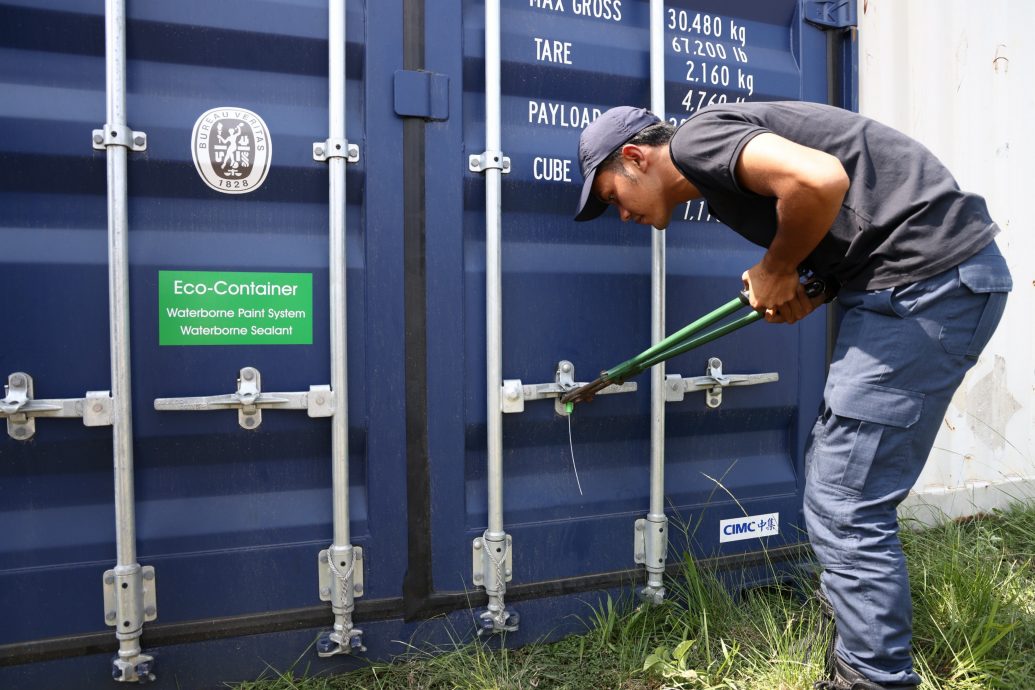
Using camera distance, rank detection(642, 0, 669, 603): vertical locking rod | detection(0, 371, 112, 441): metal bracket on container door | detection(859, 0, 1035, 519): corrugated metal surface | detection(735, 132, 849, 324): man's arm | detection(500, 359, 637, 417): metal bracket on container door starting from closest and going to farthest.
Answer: detection(735, 132, 849, 324): man's arm < detection(0, 371, 112, 441): metal bracket on container door < detection(500, 359, 637, 417): metal bracket on container door < detection(642, 0, 669, 603): vertical locking rod < detection(859, 0, 1035, 519): corrugated metal surface

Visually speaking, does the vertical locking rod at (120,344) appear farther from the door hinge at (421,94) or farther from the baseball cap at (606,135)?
the baseball cap at (606,135)

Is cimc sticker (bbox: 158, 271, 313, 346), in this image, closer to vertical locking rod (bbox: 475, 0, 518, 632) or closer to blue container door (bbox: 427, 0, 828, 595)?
blue container door (bbox: 427, 0, 828, 595)

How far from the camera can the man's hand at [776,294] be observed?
1732 mm

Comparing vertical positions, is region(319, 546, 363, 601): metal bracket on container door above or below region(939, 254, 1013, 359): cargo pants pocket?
below

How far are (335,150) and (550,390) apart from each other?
0.90 m

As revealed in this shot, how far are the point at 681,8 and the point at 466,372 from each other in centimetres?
135

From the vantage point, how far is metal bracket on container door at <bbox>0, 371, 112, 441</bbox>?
5.57 feet

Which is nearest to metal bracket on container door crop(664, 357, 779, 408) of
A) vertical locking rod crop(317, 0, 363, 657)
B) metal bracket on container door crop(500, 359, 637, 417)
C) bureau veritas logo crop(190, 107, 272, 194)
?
metal bracket on container door crop(500, 359, 637, 417)

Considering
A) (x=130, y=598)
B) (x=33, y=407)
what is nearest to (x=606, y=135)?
(x=33, y=407)

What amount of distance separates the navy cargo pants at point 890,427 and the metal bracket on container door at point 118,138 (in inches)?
71.9

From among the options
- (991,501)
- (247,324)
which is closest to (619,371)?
(247,324)

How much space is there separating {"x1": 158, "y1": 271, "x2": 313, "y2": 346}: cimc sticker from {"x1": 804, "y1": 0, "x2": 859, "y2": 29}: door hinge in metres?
1.89

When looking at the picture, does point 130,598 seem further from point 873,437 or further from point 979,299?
point 979,299

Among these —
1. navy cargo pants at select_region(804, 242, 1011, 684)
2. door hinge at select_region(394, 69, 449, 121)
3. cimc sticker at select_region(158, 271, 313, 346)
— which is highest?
door hinge at select_region(394, 69, 449, 121)
